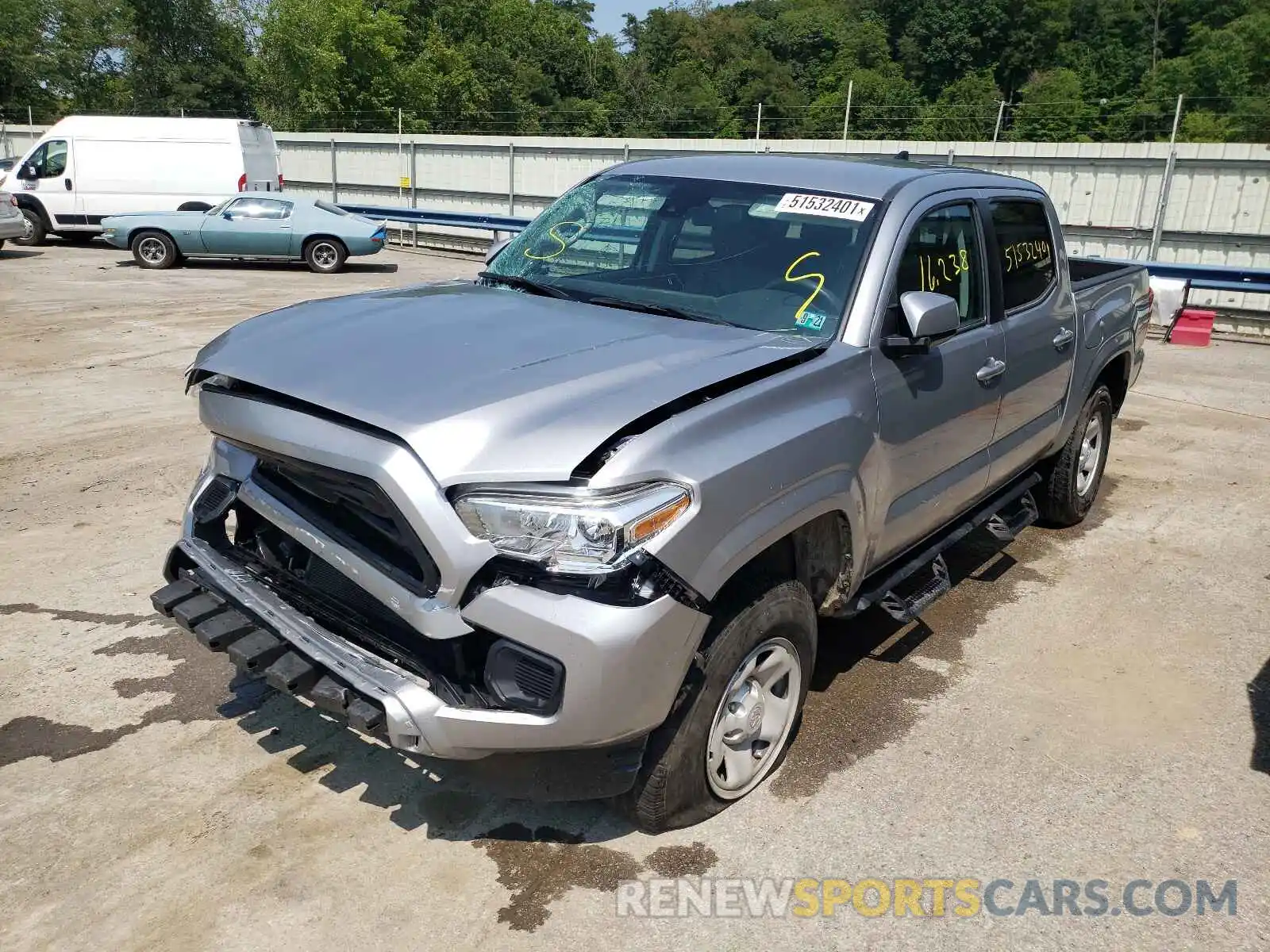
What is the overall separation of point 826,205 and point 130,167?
18.5 metres

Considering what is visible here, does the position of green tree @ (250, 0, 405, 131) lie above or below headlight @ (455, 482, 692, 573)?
above

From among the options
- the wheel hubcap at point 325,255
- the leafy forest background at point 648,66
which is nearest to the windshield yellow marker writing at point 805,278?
the wheel hubcap at point 325,255

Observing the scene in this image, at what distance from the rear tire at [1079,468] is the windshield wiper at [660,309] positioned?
9.77 ft

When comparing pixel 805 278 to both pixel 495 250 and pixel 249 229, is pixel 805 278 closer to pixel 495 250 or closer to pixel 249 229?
pixel 495 250

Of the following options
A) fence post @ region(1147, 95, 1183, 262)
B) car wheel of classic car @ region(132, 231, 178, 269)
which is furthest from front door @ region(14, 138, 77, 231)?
fence post @ region(1147, 95, 1183, 262)

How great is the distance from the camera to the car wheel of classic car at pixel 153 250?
17.1 metres

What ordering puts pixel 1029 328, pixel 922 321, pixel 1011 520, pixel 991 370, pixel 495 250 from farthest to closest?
pixel 1011 520 → pixel 495 250 → pixel 1029 328 → pixel 991 370 → pixel 922 321

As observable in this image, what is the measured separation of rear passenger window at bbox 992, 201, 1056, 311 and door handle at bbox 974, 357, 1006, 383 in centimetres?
35

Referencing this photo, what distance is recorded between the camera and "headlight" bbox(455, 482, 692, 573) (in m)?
2.58

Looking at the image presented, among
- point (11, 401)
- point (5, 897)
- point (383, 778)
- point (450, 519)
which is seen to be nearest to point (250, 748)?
point (383, 778)

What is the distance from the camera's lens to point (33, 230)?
1966 centimetres

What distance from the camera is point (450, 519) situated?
260 cm

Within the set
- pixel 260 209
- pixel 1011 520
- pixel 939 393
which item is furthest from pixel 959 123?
pixel 939 393

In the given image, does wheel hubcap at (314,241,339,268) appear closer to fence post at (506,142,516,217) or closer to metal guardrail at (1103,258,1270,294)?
fence post at (506,142,516,217)
